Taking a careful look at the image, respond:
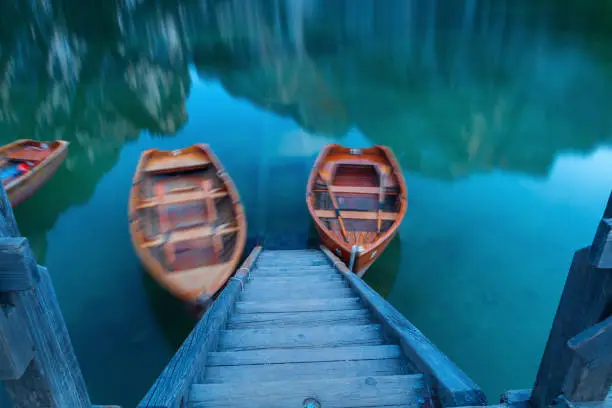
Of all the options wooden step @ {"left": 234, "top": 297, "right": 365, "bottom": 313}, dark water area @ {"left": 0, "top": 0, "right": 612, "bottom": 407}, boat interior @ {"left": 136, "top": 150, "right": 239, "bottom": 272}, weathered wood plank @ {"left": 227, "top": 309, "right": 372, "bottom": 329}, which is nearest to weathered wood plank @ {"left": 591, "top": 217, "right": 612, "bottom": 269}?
weathered wood plank @ {"left": 227, "top": 309, "right": 372, "bottom": 329}

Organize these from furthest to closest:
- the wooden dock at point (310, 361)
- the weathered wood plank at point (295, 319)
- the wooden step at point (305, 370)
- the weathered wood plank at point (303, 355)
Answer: the weathered wood plank at point (295, 319)
the weathered wood plank at point (303, 355)
the wooden step at point (305, 370)
the wooden dock at point (310, 361)

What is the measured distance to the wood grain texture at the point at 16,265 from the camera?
962 mm

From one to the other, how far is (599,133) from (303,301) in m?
12.9

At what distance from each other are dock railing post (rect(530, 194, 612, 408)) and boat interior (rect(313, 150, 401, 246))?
385 centimetres

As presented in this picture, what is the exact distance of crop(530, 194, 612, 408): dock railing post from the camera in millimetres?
1295

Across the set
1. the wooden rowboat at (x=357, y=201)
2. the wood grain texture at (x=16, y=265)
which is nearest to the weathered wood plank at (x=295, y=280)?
the wooden rowboat at (x=357, y=201)

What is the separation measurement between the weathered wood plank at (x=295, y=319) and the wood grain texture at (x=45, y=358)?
165cm

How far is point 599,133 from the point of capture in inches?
471

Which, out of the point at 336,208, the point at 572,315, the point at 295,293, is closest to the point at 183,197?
the point at 336,208

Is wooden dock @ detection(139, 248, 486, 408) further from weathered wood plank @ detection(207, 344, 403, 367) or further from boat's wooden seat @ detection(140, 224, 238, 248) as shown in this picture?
boat's wooden seat @ detection(140, 224, 238, 248)

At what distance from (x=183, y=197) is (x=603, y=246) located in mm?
5876

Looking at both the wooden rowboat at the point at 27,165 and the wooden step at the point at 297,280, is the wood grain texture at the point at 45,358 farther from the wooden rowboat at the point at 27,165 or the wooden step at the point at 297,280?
the wooden rowboat at the point at 27,165

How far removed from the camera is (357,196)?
6.95 metres

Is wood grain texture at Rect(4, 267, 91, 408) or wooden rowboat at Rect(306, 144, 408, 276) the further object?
wooden rowboat at Rect(306, 144, 408, 276)
